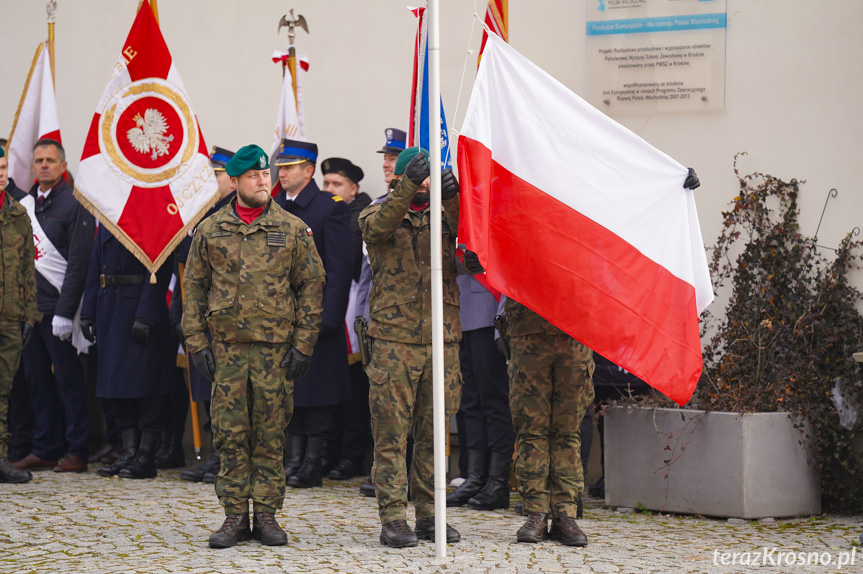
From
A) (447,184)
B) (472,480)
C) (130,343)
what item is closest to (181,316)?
(130,343)

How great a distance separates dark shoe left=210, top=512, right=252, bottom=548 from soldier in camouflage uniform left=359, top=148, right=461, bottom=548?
739mm

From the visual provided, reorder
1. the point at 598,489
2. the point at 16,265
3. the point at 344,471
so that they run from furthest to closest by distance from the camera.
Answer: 1. the point at 344,471
2. the point at 16,265
3. the point at 598,489

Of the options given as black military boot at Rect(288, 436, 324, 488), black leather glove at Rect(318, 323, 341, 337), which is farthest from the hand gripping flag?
black military boot at Rect(288, 436, 324, 488)

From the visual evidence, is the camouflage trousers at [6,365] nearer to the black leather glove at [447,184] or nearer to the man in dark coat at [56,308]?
the man in dark coat at [56,308]

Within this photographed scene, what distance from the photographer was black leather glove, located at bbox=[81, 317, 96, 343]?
8.27m

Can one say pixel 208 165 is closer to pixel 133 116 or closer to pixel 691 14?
pixel 133 116

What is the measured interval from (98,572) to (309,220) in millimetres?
3302

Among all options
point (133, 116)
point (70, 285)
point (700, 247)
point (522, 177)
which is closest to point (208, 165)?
point (133, 116)

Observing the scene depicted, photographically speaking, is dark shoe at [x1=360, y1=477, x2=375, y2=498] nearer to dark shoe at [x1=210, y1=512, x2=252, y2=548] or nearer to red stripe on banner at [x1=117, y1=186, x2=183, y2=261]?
dark shoe at [x1=210, y1=512, x2=252, y2=548]

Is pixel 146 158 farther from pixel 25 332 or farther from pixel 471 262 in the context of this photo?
pixel 471 262

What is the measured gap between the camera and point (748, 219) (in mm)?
7672

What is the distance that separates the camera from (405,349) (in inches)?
227

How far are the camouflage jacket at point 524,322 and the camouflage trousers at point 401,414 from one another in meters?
0.37

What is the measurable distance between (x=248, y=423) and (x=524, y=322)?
1.54 m
